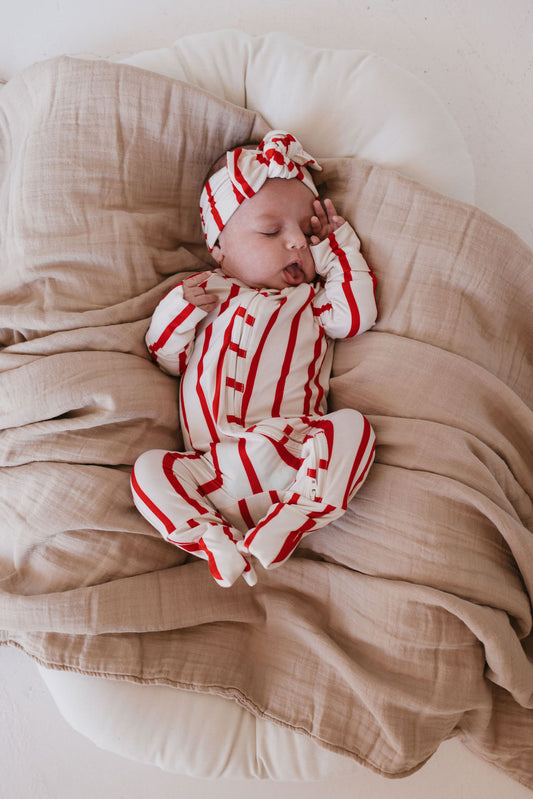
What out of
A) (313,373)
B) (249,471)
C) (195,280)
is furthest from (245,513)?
(195,280)

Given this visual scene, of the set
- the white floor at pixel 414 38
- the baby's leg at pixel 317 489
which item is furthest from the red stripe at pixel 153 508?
the white floor at pixel 414 38

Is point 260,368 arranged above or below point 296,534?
above

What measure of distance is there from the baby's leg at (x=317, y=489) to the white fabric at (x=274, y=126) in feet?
0.98

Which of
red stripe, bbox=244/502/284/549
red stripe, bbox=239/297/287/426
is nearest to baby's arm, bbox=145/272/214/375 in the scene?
red stripe, bbox=239/297/287/426

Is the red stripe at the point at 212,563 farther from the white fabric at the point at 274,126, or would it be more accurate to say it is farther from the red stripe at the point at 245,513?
the white fabric at the point at 274,126

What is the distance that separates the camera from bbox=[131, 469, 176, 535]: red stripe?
3.45 feet

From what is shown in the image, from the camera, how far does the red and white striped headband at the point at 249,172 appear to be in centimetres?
123

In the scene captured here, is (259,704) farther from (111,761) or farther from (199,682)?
(111,761)

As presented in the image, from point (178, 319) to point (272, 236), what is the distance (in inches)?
9.2

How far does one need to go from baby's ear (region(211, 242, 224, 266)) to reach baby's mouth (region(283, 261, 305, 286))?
4.9 inches

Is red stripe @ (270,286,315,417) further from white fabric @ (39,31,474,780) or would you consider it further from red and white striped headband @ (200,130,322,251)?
white fabric @ (39,31,474,780)

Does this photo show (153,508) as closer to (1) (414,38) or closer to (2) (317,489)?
(2) (317,489)

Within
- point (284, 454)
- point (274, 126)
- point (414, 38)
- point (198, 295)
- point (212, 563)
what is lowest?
point (212, 563)

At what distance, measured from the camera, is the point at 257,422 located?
3.90 ft
